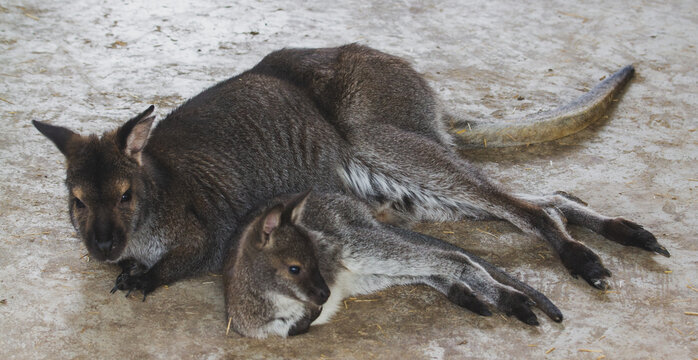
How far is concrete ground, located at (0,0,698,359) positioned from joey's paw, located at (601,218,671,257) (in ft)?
0.32

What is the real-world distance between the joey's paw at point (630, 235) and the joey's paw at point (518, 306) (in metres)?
1.18

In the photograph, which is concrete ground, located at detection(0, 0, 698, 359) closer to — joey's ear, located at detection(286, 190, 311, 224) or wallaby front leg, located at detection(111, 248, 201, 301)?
wallaby front leg, located at detection(111, 248, 201, 301)

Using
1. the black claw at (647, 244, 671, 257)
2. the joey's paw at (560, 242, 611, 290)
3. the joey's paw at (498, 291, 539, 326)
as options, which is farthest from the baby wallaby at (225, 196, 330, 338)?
the black claw at (647, 244, 671, 257)

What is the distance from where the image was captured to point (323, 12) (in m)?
10.2

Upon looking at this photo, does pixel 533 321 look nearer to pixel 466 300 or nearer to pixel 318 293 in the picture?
pixel 466 300

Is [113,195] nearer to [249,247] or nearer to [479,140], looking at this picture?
[249,247]

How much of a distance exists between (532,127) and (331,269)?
9.66 ft

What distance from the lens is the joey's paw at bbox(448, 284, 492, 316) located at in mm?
4895

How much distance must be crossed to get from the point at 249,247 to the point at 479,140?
300 centimetres

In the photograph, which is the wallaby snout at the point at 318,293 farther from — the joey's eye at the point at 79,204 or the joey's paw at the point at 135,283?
the joey's eye at the point at 79,204

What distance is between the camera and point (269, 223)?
14.8ft

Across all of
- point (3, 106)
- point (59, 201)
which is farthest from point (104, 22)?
point (59, 201)

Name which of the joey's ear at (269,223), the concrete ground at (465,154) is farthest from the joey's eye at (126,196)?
the joey's ear at (269,223)

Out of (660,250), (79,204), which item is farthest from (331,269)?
(660,250)
